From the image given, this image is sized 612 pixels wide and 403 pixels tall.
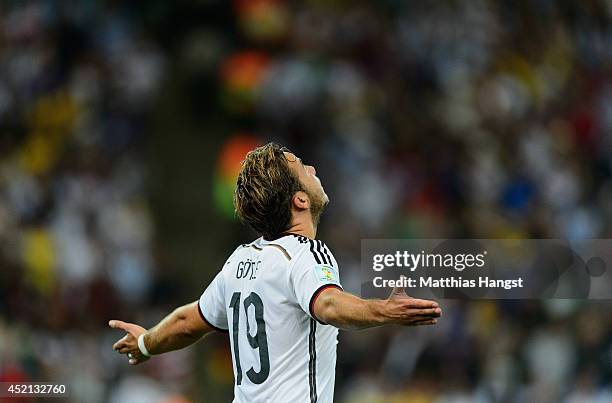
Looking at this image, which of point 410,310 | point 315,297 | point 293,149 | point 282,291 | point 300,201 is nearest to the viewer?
point 410,310

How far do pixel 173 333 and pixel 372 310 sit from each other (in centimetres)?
129

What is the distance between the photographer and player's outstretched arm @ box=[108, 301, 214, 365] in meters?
4.52

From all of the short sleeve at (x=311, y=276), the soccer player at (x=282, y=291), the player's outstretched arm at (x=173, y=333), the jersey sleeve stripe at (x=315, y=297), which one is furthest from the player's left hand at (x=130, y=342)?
the jersey sleeve stripe at (x=315, y=297)

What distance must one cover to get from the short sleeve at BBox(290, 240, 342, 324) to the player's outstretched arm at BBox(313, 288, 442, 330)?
0.11ft

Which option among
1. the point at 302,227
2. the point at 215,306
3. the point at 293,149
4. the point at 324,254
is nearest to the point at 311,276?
the point at 324,254

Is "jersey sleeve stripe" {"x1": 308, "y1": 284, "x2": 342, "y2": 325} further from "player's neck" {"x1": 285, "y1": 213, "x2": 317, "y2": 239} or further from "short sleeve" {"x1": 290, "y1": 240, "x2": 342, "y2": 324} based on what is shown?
"player's neck" {"x1": 285, "y1": 213, "x2": 317, "y2": 239}

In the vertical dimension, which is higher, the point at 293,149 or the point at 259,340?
the point at 293,149

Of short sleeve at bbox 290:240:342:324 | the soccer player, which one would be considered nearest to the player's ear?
the soccer player

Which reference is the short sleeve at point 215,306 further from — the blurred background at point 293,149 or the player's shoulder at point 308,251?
the blurred background at point 293,149

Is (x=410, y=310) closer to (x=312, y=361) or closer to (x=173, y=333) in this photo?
(x=312, y=361)

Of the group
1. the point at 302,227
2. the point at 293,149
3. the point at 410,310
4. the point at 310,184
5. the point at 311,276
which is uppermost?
the point at 293,149

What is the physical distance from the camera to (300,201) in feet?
13.4

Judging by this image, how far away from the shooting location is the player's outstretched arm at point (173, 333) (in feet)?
14.8

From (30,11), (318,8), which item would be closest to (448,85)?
(318,8)
